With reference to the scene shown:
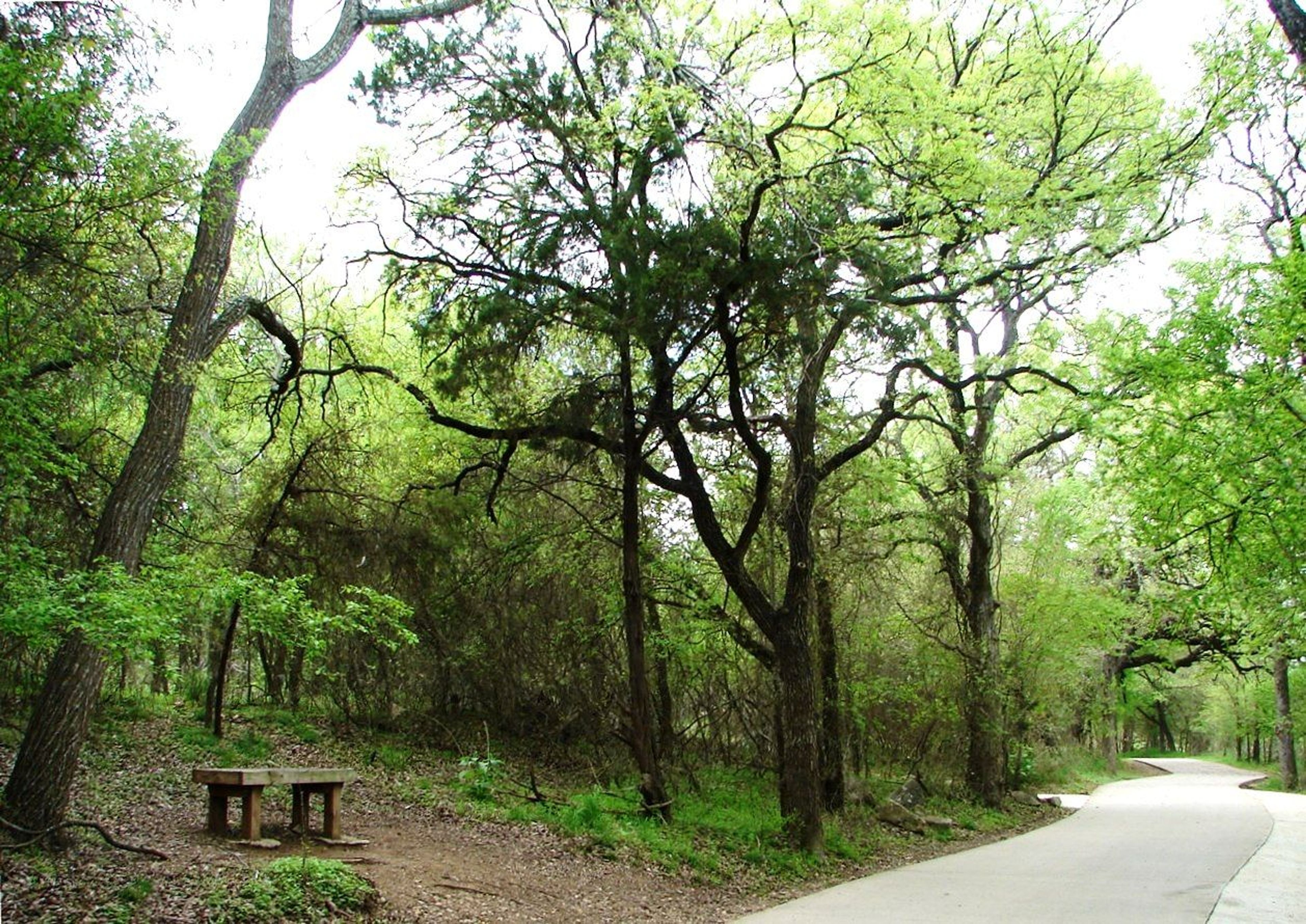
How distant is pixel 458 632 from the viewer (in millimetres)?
14039

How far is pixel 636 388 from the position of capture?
11086 mm

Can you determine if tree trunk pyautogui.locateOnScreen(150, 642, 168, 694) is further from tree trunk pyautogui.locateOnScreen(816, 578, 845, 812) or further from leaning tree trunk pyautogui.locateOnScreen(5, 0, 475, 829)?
tree trunk pyautogui.locateOnScreen(816, 578, 845, 812)

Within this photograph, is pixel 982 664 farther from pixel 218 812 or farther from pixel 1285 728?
pixel 1285 728

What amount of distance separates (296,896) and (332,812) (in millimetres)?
2474

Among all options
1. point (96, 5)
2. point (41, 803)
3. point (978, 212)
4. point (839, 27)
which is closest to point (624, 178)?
point (839, 27)

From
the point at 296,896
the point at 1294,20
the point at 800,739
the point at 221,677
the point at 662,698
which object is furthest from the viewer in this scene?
the point at 662,698

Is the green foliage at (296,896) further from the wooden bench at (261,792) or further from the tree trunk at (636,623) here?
the tree trunk at (636,623)

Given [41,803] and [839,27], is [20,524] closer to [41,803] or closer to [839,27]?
[41,803]

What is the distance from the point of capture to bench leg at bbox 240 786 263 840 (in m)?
7.72

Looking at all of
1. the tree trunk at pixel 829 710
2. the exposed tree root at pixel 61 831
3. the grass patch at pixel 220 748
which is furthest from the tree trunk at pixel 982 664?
the exposed tree root at pixel 61 831

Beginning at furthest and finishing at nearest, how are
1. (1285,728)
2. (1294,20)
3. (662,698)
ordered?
(1285,728) < (662,698) < (1294,20)

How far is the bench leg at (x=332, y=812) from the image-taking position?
8250 millimetres

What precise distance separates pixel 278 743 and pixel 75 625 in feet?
25.8

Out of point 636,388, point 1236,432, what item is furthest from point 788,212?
point 1236,432
